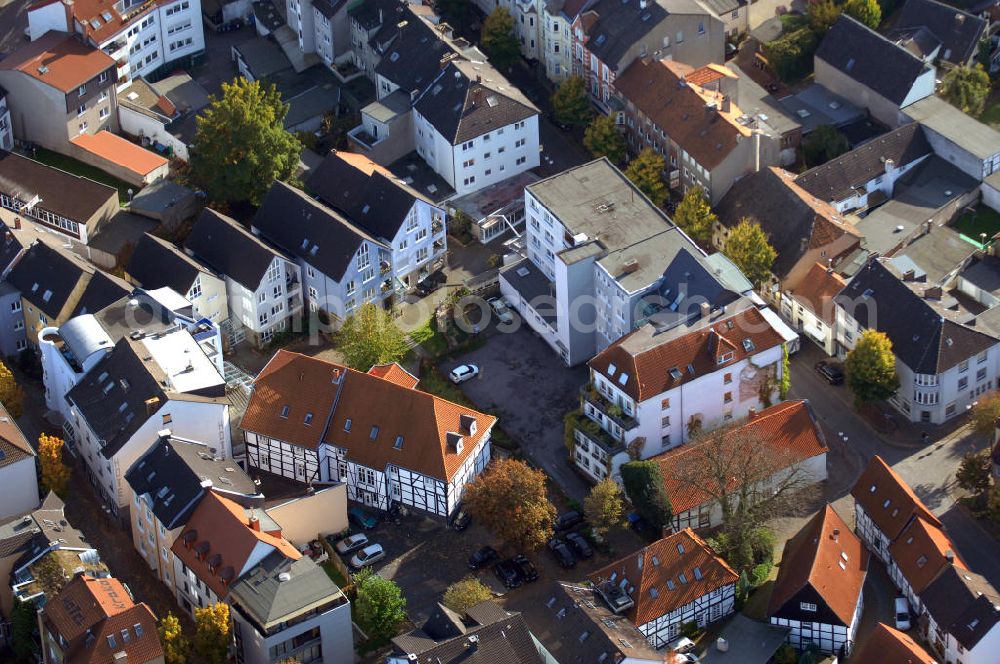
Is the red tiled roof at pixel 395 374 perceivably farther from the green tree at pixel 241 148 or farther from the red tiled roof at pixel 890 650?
the red tiled roof at pixel 890 650

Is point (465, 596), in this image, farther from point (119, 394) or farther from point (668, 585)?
point (119, 394)

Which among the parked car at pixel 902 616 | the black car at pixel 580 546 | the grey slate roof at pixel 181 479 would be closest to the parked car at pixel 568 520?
the black car at pixel 580 546

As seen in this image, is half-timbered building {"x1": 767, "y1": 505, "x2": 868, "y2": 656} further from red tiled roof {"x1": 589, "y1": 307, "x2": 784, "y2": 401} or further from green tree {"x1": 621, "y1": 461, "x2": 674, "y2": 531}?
red tiled roof {"x1": 589, "y1": 307, "x2": 784, "y2": 401}

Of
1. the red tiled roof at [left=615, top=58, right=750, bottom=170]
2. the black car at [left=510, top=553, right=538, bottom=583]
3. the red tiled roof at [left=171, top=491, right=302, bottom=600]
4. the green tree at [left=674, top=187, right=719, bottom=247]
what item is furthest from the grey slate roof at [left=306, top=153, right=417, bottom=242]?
the red tiled roof at [left=171, top=491, right=302, bottom=600]

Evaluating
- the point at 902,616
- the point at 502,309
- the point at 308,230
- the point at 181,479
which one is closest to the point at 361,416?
the point at 181,479

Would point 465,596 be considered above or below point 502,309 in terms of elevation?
below
